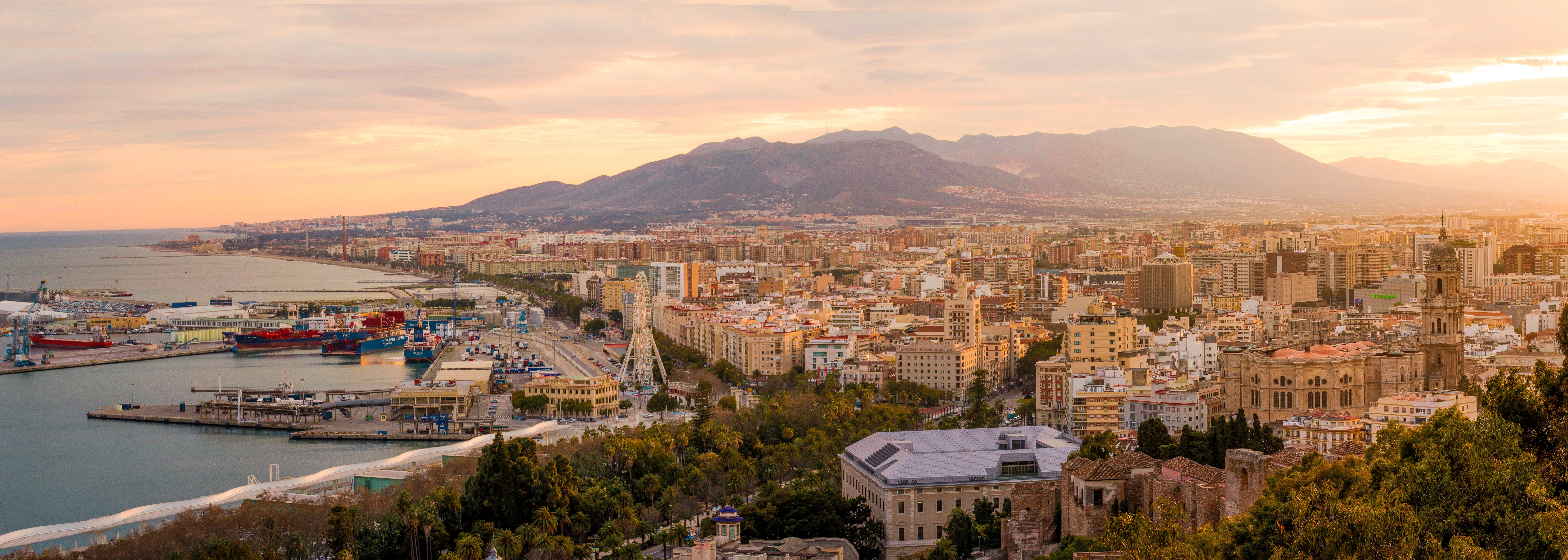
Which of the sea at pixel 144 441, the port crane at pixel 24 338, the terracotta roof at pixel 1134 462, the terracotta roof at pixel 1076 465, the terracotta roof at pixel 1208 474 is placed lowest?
the sea at pixel 144 441

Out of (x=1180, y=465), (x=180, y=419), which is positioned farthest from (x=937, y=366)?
(x=1180, y=465)

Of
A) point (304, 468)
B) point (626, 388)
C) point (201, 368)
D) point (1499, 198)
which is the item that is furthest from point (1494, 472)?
point (1499, 198)

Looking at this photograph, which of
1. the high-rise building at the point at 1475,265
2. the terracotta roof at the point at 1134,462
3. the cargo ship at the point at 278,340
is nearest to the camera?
the terracotta roof at the point at 1134,462

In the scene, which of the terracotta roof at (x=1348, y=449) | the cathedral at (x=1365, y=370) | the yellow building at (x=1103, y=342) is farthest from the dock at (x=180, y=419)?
the terracotta roof at (x=1348, y=449)

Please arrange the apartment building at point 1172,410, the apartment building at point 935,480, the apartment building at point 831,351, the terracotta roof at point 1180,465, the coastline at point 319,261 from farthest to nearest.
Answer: the coastline at point 319,261, the apartment building at point 831,351, the apartment building at point 1172,410, the apartment building at point 935,480, the terracotta roof at point 1180,465

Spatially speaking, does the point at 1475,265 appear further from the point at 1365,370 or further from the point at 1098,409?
the point at 1098,409

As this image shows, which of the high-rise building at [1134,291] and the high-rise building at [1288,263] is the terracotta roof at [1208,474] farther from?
the high-rise building at [1288,263]

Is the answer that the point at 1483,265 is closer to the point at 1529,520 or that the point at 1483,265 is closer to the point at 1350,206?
the point at 1529,520

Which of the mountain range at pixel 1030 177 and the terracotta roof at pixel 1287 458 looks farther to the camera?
the mountain range at pixel 1030 177
